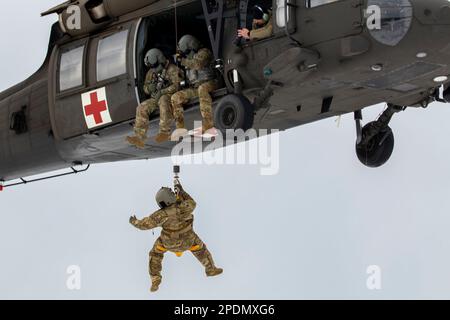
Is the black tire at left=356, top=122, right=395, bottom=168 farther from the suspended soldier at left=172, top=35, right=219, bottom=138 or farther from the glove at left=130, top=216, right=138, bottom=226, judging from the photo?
the glove at left=130, top=216, right=138, bottom=226

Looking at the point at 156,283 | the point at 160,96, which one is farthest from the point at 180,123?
the point at 156,283

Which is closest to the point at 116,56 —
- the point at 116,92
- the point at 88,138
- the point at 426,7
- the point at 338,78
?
the point at 116,92

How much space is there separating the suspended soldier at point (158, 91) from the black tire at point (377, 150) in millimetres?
3505

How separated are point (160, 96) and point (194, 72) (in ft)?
2.45

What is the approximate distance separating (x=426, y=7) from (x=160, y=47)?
16.7ft

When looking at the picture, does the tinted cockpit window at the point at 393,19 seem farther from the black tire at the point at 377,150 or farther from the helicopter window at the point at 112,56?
the helicopter window at the point at 112,56

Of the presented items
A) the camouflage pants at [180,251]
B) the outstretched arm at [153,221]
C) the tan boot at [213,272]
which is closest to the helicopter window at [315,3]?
the outstretched arm at [153,221]

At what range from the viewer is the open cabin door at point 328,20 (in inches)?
544

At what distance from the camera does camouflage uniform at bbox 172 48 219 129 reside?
15.4 metres

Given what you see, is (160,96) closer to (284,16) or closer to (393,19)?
(284,16)

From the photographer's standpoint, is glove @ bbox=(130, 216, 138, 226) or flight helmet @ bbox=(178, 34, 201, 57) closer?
flight helmet @ bbox=(178, 34, 201, 57)

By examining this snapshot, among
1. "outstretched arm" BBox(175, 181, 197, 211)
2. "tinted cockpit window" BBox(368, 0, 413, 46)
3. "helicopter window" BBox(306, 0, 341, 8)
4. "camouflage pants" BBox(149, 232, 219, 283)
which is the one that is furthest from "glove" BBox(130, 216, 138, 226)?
"tinted cockpit window" BBox(368, 0, 413, 46)

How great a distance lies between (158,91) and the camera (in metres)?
16.2

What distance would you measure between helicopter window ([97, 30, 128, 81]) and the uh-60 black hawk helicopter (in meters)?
0.02
